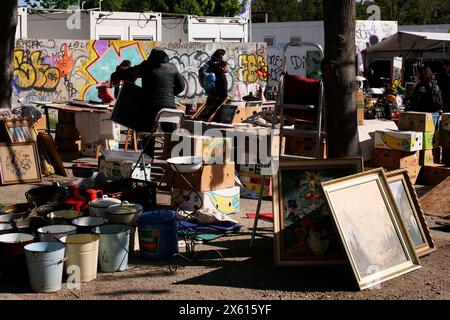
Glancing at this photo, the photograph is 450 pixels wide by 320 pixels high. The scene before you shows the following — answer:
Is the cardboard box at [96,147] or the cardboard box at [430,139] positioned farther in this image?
the cardboard box at [96,147]

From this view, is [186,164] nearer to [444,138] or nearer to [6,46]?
[6,46]

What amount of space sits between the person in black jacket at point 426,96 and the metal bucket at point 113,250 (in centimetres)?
708

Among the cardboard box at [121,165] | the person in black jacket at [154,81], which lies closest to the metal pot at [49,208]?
the cardboard box at [121,165]

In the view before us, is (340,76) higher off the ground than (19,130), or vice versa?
(340,76)

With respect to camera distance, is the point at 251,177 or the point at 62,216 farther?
the point at 251,177

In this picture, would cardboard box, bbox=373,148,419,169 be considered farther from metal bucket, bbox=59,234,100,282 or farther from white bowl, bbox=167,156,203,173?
metal bucket, bbox=59,234,100,282

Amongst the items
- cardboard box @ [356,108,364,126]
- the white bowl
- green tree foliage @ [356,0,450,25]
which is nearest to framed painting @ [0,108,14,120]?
the white bowl

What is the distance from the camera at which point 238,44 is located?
24891 mm

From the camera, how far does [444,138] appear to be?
11234 millimetres

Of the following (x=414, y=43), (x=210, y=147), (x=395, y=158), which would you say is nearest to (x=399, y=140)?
(x=395, y=158)

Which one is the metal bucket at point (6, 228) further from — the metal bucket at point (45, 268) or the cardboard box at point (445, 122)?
the cardboard box at point (445, 122)

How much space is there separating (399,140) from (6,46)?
21.9 ft

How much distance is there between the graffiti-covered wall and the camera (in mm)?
19641

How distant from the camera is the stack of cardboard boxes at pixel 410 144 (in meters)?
10.4
